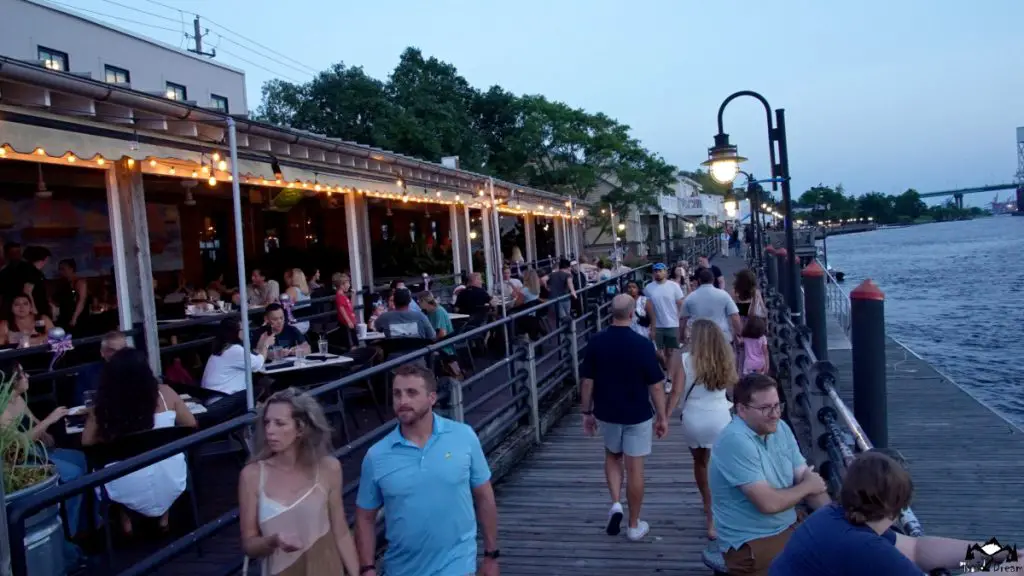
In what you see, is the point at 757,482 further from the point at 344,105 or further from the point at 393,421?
the point at 344,105

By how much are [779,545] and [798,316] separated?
930cm

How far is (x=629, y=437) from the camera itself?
5391mm

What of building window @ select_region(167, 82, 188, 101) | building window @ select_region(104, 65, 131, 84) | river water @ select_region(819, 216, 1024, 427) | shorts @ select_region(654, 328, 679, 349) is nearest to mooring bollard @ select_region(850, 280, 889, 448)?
shorts @ select_region(654, 328, 679, 349)

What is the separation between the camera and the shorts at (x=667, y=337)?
395 inches

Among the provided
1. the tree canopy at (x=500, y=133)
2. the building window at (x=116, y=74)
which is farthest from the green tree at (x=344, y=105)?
the building window at (x=116, y=74)

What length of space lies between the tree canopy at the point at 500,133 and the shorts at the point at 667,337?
27104 millimetres

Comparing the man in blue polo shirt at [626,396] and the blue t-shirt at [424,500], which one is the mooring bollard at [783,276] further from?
the blue t-shirt at [424,500]

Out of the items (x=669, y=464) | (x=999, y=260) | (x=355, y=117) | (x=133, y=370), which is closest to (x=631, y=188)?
(x=355, y=117)

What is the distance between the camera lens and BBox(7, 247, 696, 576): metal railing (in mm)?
2408

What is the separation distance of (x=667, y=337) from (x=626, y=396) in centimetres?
494

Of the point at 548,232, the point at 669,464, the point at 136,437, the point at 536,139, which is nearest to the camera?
the point at 136,437

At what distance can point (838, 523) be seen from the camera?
2.65 m

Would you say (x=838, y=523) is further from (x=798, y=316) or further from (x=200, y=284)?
(x=200, y=284)

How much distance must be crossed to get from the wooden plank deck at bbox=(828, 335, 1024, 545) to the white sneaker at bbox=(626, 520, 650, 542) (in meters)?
2.85
